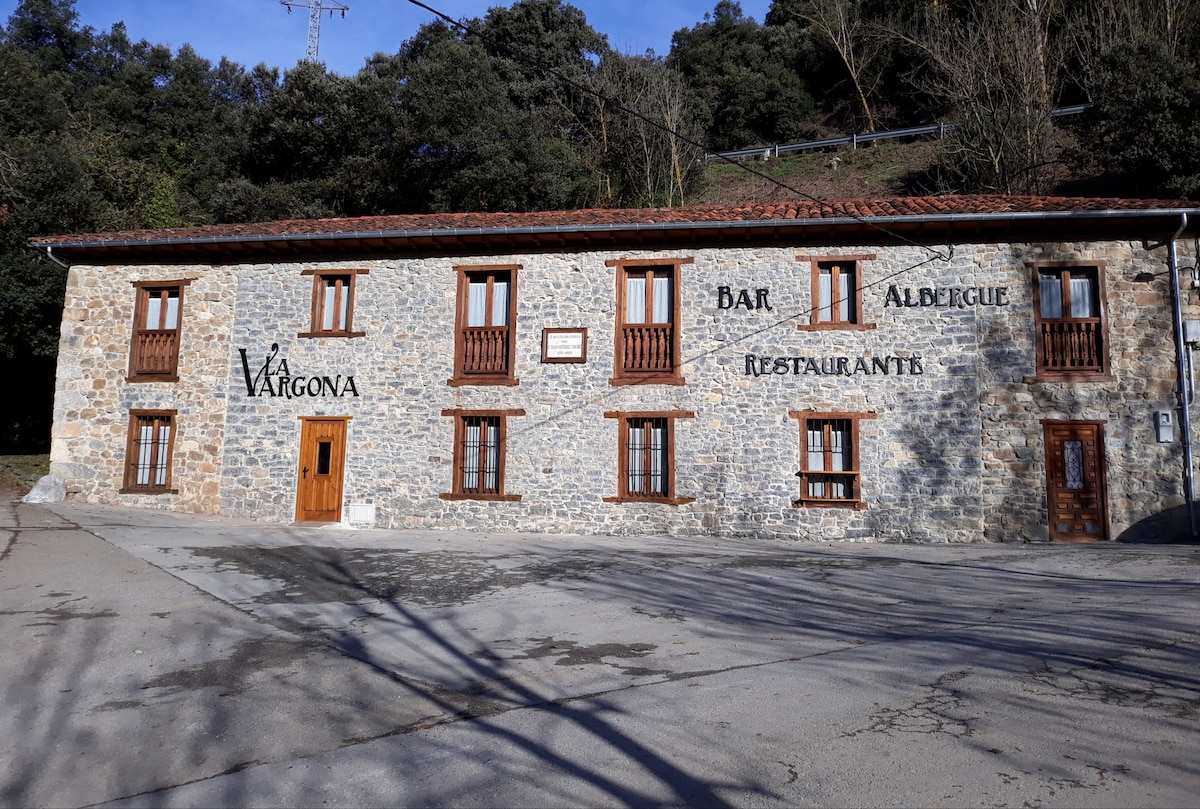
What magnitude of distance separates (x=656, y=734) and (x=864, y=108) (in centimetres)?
3690

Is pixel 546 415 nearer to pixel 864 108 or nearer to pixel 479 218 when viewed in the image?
pixel 479 218

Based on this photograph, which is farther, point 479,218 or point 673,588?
point 479,218

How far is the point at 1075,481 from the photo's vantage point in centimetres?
1283

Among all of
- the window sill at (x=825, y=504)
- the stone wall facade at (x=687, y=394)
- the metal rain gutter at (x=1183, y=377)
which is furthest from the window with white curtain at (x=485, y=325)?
the metal rain gutter at (x=1183, y=377)

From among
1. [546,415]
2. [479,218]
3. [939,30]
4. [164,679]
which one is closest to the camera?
[164,679]

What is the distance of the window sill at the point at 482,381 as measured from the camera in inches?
555

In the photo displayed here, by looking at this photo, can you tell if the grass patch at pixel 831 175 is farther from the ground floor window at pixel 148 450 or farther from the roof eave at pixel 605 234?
the ground floor window at pixel 148 450

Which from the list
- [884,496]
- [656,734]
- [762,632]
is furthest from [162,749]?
[884,496]

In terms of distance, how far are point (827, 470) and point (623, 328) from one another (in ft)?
13.8

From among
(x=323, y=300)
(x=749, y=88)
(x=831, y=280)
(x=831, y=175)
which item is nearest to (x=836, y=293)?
(x=831, y=280)

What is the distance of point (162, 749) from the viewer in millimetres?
4336

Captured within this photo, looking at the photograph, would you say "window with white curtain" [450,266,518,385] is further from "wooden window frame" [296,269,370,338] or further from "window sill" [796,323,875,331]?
"window sill" [796,323,875,331]

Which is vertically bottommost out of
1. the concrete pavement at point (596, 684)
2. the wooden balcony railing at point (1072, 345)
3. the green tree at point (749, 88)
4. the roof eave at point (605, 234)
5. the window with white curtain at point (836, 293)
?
the concrete pavement at point (596, 684)

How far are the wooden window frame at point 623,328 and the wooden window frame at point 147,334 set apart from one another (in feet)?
27.0
